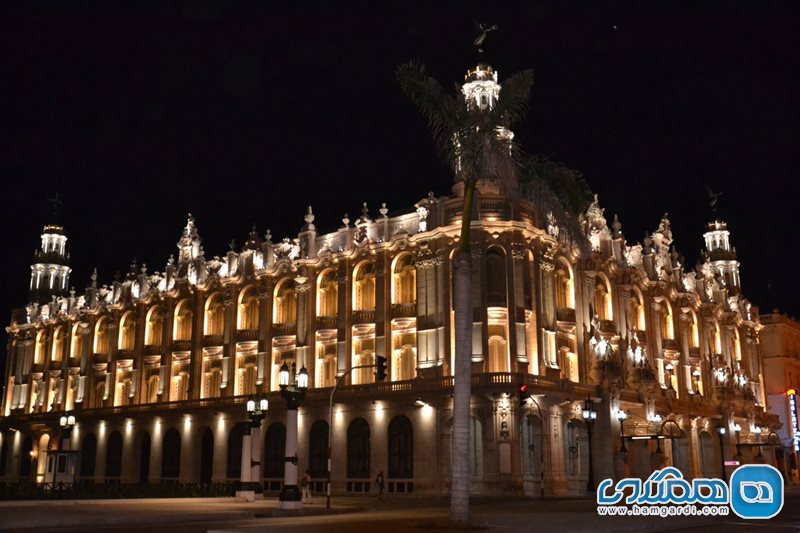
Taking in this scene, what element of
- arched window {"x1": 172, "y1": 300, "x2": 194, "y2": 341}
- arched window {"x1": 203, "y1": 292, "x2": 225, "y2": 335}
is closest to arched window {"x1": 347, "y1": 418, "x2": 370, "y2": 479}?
arched window {"x1": 203, "y1": 292, "x2": 225, "y2": 335}

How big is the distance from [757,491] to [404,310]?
35.2 m

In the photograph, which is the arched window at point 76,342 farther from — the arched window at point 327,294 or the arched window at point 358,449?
the arched window at point 358,449

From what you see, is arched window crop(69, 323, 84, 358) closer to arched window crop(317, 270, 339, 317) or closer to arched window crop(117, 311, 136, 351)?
arched window crop(117, 311, 136, 351)

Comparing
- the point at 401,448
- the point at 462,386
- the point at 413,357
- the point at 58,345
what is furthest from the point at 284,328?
the point at 462,386

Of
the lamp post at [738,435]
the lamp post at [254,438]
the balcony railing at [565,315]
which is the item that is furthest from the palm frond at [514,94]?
the lamp post at [738,435]

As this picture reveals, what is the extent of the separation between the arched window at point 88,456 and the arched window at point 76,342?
9758 mm

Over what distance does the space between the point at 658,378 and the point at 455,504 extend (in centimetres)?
4634

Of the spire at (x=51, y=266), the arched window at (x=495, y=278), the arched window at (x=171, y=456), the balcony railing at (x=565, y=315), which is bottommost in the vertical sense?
the arched window at (x=171, y=456)

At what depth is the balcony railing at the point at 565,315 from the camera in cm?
5647

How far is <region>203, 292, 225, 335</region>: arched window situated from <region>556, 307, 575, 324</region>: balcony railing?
90.0ft

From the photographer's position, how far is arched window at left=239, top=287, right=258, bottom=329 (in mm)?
67125

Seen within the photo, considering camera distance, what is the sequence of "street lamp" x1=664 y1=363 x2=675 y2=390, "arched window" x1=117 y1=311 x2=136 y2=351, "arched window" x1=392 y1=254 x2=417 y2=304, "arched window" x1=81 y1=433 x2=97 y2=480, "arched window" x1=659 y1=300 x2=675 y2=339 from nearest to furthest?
"arched window" x1=392 y1=254 x2=417 y2=304, "street lamp" x1=664 y1=363 x2=675 y2=390, "arched window" x1=659 y1=300 x2=675 y2=339, "arched window" x1=81 y1=433 x2=97 y2=480, "arched window" x1=117 y1=311 x2=136 y2=351

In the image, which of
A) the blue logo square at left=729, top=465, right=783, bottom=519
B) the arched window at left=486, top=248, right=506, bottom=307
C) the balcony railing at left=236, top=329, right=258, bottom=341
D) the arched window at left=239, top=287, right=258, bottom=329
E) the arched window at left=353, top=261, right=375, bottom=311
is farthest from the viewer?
the arched window at left=239, top=287, right=258, bottom=329

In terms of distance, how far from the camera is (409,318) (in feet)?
185
